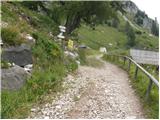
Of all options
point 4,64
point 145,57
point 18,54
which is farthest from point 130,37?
point 4,64

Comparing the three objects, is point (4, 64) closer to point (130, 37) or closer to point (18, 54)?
point (18, 54)

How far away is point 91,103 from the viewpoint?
10414 mm

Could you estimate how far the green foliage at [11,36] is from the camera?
41.8 feet

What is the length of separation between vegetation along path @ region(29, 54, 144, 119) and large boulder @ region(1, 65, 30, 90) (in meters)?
1.04

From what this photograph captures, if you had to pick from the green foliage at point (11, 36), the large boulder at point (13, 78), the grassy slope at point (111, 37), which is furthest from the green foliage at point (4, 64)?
the grassy slope at point (111, 37)

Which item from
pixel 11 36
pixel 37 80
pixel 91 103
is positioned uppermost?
pixel 11 36

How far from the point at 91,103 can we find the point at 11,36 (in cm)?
441

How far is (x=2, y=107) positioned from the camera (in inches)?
348

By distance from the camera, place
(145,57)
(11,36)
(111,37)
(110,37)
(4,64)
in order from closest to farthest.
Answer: (4,64) < (11,36) < (145,57) < (110,37) < (111,37)

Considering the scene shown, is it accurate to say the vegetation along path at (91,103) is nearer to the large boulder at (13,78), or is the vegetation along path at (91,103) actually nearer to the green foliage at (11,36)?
the large boulder at (13,78)

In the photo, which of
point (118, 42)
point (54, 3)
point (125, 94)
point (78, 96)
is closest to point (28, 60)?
point (78, 96)

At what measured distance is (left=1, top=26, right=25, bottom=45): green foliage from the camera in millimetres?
12747

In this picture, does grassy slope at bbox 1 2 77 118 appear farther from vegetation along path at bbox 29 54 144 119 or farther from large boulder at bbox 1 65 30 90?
vegetation along path at bbox 29 54 144 119

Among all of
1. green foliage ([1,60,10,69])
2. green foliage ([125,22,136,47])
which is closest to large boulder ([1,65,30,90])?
green foliage ([1,60,10,69])
